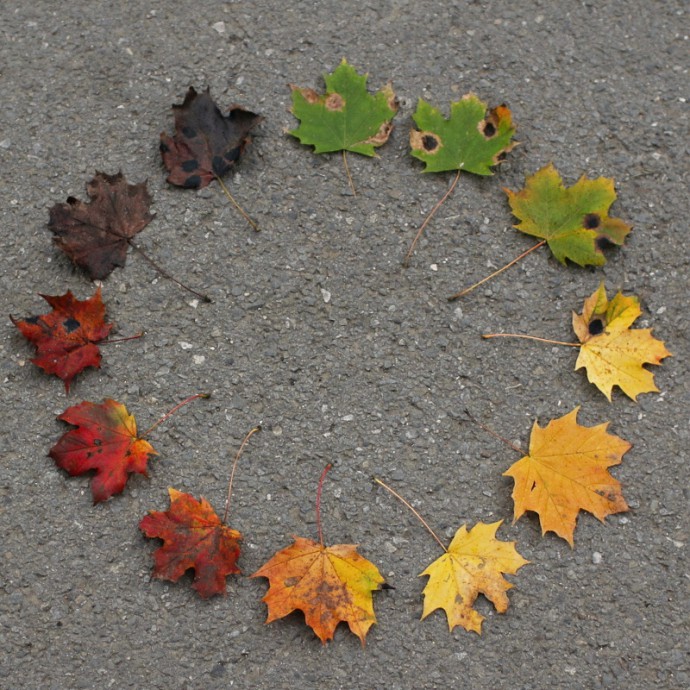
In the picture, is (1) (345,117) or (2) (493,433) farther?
(1) (345,117)

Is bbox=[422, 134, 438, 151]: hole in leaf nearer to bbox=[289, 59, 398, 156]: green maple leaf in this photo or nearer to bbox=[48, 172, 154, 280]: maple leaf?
bbox=[289, 59, 398, 156]: green maple leaf

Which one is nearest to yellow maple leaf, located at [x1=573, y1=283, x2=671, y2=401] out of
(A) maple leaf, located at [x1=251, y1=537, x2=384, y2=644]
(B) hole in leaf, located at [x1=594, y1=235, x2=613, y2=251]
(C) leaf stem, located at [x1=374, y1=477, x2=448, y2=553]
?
(B) hole in leaf, located at [x1=594, y1=235, x2=613, y2=251]

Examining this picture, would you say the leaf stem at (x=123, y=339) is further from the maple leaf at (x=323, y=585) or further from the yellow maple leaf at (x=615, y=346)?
the yellow maple leaf at (x=615, y=346)

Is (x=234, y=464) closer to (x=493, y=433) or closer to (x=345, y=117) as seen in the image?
(x=493, y=433)

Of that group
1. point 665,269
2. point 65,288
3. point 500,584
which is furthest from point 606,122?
point 65,288

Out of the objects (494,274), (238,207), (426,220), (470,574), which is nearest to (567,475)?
(470,574)

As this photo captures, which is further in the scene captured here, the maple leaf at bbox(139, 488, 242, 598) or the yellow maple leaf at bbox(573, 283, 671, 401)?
the yellow maple leaf at bbox(573, 283, 671, 401)

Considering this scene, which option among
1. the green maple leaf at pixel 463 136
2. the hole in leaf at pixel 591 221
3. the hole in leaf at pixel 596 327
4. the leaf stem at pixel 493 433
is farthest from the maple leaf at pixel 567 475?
the green maple leaf at pixel 463 136
